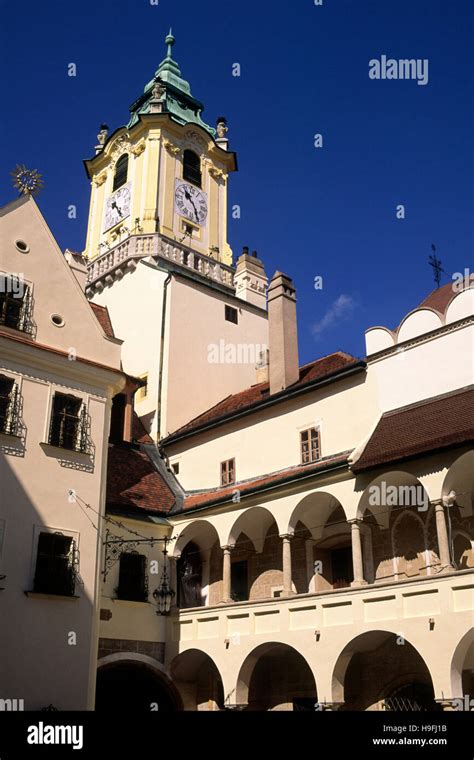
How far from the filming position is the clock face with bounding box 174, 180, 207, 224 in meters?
36.3

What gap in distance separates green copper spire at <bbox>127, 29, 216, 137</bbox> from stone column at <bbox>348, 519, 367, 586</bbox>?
2352 cm

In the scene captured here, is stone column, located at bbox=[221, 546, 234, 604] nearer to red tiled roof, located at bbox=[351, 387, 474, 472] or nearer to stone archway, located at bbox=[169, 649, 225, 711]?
stone archway, located at bbox=[169, 649, 225, 711]

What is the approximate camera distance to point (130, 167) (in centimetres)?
3719

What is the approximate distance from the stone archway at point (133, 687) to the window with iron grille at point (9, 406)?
23.7 ft

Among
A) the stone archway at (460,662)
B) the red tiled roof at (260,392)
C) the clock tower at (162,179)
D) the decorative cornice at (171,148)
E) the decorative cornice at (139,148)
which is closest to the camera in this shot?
the stone archway at (460,662)

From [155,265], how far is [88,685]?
1801 centimetres

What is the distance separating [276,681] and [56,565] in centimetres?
798

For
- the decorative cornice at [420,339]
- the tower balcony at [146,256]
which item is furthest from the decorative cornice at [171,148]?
the decorative cornice at [420,339]

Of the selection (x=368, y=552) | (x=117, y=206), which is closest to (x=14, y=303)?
(x=368, y=552)

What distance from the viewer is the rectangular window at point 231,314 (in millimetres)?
34281

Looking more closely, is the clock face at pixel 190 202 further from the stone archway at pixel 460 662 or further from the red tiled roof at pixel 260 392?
the stone archway at pixel 460 662

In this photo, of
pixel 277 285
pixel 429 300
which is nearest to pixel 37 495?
pixel 277 285

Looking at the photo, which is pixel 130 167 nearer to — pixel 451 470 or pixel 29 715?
pixel 451 470

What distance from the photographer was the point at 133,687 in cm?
2375
